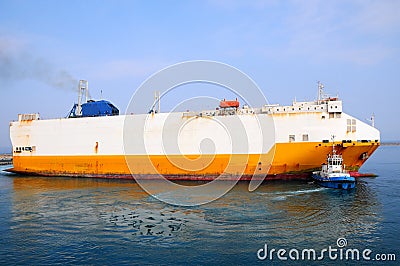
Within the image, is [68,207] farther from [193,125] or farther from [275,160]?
[275,160]

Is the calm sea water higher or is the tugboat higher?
the tugboat

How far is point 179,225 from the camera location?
1096 cm

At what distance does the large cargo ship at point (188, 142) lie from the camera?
1930 centimetres

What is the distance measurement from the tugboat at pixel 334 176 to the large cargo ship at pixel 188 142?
3.71 ft

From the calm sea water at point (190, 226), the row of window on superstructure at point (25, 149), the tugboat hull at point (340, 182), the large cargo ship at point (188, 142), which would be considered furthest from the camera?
the row of window on superstructure at point (25, 149)

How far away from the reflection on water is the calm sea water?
0.03 m

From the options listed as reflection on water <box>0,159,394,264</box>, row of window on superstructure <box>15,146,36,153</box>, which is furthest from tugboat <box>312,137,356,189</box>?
row of window on superstructure <box>15,146,36,153</box>

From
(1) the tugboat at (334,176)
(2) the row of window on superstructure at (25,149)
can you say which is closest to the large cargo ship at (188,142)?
(2) the row of window on superstructure at (25,149)

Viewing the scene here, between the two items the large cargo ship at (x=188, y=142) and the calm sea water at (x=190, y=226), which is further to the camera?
the large cargo ship at (x=188, y=142)

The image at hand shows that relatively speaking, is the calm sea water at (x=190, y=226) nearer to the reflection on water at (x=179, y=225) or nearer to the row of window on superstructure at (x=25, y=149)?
the reflection on water at (x=179, y=225)

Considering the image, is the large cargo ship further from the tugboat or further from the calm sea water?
the calm sea water

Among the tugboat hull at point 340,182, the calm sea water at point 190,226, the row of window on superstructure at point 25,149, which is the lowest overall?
the calm sea water at point 190,226

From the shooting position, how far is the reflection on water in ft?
28.0

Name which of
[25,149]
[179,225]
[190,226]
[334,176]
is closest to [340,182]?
[334,176]
